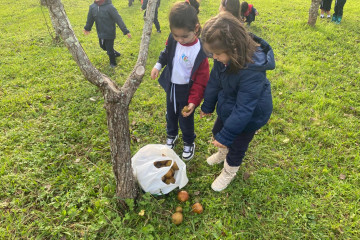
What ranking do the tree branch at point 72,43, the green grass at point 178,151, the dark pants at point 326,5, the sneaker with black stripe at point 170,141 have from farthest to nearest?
the dark pants at point 326,5
the sneaker with black stripe at point 170,141
the green grass at point 178,151
the tree branch at point 72,43

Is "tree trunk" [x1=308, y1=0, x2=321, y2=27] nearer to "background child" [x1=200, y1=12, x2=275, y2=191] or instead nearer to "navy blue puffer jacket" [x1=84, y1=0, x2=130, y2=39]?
"navy blue puffer jacket" [x1=84, y1=0, x2=130, y2=39]

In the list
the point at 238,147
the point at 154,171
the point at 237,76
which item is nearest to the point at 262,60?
the point at 237,76

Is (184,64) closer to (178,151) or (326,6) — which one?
(178,151)

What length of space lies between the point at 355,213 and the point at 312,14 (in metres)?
6.03

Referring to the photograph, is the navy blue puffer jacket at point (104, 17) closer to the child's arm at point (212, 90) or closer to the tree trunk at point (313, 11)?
the child's arm at point (212, 90)

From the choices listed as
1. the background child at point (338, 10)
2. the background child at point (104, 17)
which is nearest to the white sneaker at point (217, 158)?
the background child at point (104, 17)

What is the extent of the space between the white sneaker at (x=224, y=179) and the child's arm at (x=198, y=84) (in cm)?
85

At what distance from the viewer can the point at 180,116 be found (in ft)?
9.52

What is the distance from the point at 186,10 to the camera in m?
2.10

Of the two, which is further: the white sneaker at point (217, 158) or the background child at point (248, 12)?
the background child at point (248, 12)

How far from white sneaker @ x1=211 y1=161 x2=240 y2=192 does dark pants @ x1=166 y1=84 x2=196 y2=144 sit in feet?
2.17

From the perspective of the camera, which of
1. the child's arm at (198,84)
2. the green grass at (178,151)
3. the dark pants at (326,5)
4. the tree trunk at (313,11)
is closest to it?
the green grass at (178,151)

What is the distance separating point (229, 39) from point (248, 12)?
6123mm

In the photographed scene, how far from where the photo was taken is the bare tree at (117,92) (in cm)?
176
